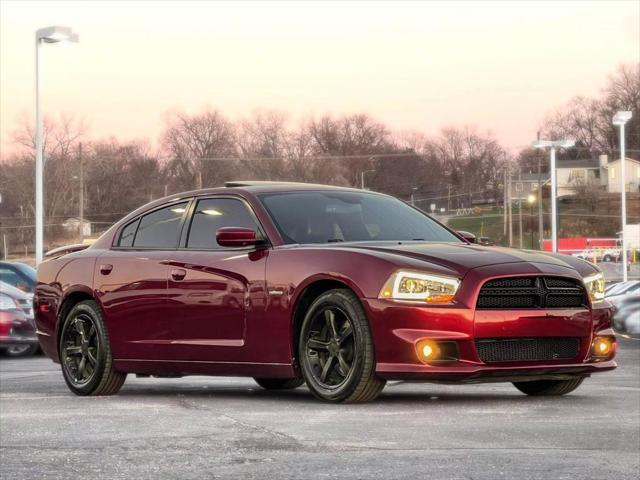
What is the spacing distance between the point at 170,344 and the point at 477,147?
420 ft

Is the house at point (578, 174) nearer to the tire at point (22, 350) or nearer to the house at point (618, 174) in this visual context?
the house at point (618, 174)

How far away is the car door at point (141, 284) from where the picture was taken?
865 centimetres

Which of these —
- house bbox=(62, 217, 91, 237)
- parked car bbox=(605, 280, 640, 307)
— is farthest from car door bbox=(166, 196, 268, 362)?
house bbox=(62, 217, 91, 237)

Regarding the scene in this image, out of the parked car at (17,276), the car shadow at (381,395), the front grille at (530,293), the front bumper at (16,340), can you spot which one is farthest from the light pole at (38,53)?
the front grille at (530,293)

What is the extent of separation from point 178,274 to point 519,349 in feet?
7.82

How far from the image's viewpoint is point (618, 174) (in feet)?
473

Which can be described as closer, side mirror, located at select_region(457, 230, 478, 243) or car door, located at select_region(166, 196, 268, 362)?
car door, located at select_region(166, 196, 268, 362)

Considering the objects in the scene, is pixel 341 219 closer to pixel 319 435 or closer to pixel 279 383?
pixel 279 383

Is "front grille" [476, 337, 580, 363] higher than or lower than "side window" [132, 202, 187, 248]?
lower

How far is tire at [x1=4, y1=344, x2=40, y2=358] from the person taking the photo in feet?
58.1

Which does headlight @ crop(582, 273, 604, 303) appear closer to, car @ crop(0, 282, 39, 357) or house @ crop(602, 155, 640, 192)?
car @ crop(0, 282, 39, 357)

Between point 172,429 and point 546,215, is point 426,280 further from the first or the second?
point 546,215

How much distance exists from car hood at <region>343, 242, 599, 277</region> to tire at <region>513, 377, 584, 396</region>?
0.83 metres

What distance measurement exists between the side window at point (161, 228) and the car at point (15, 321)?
313 inches
